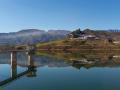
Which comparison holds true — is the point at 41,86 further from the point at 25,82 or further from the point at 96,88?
the point at 96,88

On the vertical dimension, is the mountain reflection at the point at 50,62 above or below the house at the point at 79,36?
below

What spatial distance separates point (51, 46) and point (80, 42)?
1418 centimetres

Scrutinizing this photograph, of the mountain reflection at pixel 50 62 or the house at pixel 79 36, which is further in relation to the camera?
the house at pixel 79 36

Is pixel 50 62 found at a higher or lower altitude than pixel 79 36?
lower

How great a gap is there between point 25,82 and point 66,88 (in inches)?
223

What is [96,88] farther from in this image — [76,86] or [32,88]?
[32,88]

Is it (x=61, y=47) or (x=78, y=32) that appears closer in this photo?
(x=61, y=47)

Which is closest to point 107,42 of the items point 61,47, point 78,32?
point 61,47

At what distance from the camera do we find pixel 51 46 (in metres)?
142

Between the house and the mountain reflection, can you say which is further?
the house

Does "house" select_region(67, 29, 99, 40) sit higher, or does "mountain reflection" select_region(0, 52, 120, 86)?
"house" select_region(67, 29, 99, 40)

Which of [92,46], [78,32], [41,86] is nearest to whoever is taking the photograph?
[41,86]

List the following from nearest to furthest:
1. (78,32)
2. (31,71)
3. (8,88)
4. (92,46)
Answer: (8,88), (31,71), (92,46), (78,32)

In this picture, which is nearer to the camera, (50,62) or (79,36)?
(50,62)
